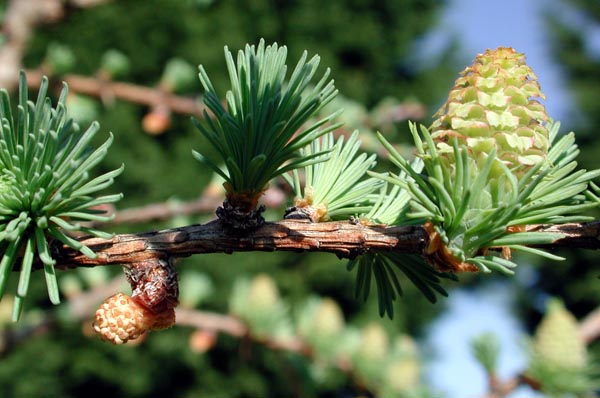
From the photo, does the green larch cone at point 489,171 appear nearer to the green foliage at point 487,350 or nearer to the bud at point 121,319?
the bud at point 121,319

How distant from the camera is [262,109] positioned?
1.17 ft

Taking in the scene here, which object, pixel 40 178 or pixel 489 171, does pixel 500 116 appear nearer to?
pixel 489 171

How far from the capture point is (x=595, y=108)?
5.57 metres

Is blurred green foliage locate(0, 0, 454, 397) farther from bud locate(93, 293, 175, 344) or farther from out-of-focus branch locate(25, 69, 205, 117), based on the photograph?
bud locate(93, 293, 175, 344)

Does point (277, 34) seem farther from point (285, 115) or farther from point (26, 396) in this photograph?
point (285, 115)

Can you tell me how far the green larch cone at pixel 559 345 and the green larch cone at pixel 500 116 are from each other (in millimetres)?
745

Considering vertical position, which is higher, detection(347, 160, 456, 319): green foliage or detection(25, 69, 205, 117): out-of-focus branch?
detection(25, 69, 205, 117): out-of-focus branch

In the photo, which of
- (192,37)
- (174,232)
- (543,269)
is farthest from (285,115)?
(543,269)

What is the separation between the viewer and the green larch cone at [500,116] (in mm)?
358

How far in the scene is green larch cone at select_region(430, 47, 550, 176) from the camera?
36cm

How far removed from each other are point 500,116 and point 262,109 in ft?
0.47

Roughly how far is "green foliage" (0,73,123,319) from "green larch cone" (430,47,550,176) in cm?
21

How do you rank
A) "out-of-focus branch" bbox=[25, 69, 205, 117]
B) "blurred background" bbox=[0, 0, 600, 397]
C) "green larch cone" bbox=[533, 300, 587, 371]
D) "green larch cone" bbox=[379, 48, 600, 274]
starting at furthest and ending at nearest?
"blurred background" bbox=[0, 0, 600, 397], "out-of-focus branch" bbox=[25, 69, 205, 117], "green larch cone" bbox=[533, 300, 587, 371], "green larch cone" bbox=[379, 48, 600, 274]

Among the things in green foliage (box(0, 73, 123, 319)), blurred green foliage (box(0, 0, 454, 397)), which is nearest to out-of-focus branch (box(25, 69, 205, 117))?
green foliage (box(0, 73, 123, 319))
